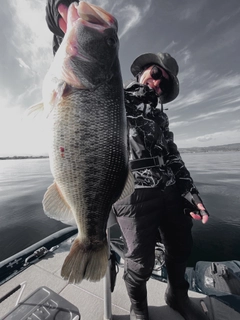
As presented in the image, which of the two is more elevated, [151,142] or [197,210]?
[151,142]

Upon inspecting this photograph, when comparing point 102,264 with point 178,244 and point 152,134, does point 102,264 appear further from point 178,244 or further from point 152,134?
point 152,134

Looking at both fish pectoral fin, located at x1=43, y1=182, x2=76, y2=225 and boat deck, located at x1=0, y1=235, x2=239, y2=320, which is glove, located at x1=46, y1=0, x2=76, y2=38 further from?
boat deck, located at x1=0, y1=235, x2=239, y2=320

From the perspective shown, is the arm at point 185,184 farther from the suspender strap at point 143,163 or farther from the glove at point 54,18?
the glove at point 54,18

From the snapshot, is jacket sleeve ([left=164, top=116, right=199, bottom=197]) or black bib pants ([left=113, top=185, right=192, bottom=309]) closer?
black bib pants ([left=113, top=185, right=192, bottom=309])

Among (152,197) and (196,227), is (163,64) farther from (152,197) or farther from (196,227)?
(196,227)

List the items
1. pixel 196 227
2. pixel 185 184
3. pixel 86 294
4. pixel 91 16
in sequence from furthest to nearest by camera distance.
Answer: pixel 196 227 < pixel 86 294 < pixel 185 184 < pixel 91 16

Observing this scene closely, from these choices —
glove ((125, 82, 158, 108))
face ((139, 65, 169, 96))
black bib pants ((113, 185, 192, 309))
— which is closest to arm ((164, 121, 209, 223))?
black bib pants ((113, 185, 192, 309))

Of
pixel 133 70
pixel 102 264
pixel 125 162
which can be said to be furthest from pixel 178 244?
pixel 133 70

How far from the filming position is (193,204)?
2.43 metres

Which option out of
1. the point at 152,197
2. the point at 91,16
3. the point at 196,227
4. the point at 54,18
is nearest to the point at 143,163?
the point at 152,197

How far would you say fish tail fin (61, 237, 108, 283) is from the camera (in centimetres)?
154

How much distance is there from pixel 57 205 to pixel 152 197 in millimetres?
1167

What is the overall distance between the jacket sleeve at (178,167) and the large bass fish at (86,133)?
1338 mm

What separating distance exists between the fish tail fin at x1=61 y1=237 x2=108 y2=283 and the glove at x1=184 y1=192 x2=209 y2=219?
4.46ft
